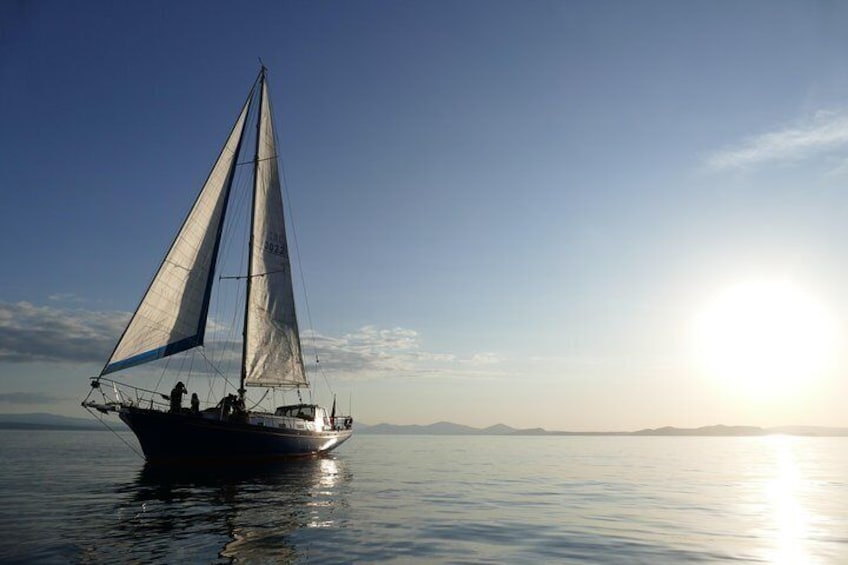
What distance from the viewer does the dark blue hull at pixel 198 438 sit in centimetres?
3084

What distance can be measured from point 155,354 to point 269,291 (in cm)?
1141

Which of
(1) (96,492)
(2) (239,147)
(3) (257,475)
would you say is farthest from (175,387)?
(2) (239,147)

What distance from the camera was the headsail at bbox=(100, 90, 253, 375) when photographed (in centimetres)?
2952

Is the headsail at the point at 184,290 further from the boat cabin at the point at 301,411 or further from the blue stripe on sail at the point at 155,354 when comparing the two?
the boat cabin at the point at 301,411

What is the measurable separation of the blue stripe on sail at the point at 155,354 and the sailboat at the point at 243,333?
54 millimetres

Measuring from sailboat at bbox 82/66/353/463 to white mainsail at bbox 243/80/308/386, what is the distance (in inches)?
2.9

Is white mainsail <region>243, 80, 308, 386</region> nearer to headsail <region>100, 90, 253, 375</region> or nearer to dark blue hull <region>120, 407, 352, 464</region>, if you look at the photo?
dark blue hull <region>120, 407, 352, 464</region>

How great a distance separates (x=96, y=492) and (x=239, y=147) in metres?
23.4

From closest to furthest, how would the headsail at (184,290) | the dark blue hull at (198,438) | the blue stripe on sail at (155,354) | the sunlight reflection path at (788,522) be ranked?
1. the sunlight reflection path at (788,522)
2. the blue stripe on sail at (155,354)
3. the headsail at (184,290)
4. the dark blue hull at (198,438)

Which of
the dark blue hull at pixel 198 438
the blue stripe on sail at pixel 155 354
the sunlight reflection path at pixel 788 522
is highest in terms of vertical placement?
the blue stripe on sail at pixel 155 354

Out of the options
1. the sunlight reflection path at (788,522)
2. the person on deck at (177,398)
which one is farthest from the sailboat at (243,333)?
the sunlight reflection path at (788,522)

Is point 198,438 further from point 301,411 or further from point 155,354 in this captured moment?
point 301,411

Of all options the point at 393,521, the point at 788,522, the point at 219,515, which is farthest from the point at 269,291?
the point at 788,522

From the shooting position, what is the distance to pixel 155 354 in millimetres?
30328
